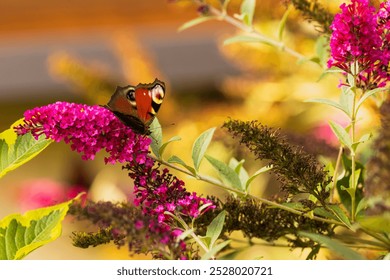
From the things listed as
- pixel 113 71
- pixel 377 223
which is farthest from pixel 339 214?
pixel 113 71

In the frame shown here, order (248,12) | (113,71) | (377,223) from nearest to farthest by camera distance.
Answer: (377,223) < (248,12) < (113,71)

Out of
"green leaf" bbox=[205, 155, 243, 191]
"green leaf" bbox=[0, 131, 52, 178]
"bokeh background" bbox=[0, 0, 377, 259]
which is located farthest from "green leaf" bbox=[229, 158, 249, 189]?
"bokeh background" bbox=[0, 0, 377, 259]

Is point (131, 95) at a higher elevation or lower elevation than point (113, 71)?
higher

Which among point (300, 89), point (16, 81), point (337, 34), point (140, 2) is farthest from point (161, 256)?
point (140, 2)

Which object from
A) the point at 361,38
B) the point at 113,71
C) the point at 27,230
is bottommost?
the point at 113,71

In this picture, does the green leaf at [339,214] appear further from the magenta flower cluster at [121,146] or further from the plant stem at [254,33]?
the plant stem at [254,33]

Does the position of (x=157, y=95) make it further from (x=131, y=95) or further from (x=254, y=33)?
(x=254, y=33)

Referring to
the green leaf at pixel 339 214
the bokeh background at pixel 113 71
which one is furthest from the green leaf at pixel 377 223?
the bokeh background at pixel 113 71
